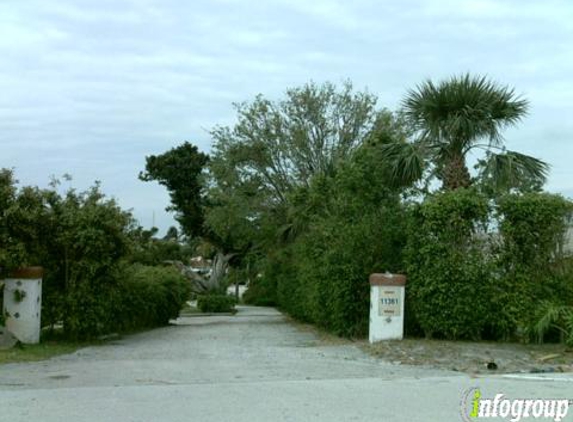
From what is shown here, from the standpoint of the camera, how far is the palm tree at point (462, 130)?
17062mm

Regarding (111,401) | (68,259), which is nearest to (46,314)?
(68,259)

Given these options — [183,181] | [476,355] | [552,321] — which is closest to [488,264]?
[552,321]

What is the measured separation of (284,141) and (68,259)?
1854cm

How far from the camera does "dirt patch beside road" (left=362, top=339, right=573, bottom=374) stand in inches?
461

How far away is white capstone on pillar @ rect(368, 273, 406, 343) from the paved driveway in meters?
1.74

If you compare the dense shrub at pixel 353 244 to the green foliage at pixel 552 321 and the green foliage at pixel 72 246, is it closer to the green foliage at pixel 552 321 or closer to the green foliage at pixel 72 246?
the green foliage at pixel 552 321

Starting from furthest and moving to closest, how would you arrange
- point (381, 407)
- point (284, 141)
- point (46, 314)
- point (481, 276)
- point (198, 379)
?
point (284, 141), point (46, 314), point (481, 276), point (198, 379), point (381, 407)

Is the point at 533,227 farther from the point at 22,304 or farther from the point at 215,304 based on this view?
the point at 215,304

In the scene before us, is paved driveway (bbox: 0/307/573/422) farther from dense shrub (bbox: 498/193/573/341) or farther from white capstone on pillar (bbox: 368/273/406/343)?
dense shrub (bbox: 498/193/573/341)

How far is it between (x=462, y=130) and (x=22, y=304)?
A: 11.3m

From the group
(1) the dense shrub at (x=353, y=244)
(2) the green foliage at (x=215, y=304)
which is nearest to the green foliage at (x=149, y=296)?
(1) the dense shrub at (x=353, y=244)

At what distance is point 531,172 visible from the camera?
675 inches

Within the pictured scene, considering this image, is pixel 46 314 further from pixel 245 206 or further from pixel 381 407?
pixel 245 206

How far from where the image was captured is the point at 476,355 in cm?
1291
